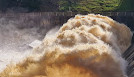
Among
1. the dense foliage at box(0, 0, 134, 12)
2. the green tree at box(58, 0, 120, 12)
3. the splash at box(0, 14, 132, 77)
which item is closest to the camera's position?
the splash at box(0, 14, 132, 77)

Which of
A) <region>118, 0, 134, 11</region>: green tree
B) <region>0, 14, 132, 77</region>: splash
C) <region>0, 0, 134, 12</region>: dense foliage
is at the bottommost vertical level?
<region>0, 14, 132, 77</region>: splash

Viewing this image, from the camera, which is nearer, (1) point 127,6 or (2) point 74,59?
(2) point 74,59

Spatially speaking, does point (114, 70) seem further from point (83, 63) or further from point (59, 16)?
point (59, 16)

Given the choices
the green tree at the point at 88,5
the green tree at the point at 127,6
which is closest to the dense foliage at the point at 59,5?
the green tree at the point at 88,5

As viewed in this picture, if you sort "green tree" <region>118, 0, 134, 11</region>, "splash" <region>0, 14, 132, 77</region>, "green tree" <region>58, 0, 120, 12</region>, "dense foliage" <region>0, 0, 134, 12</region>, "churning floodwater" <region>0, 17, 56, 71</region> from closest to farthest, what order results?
"splash" <region>0, 14, 132, 77</region>, "churning floodwater" <region>0, 17, 56, 71</region>, "green tree" <region>118, 0, 134, 11</region>, "dense foliage" <region>0, 0, 134, 12</region>, "green tree" <region>58, 0, 120, 12</region>

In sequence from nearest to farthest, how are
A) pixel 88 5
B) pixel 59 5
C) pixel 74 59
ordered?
pixel 74 59 < pixel 59 5 < pixel 88 5

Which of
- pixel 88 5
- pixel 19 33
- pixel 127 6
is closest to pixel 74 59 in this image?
pixel 19 33

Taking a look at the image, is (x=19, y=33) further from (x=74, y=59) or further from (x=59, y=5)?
(x=74, y=59)

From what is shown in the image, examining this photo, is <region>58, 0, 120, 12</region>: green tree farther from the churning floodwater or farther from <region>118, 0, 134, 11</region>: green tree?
the churning floodwater

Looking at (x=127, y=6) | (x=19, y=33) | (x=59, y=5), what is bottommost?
(x=19, y=33)

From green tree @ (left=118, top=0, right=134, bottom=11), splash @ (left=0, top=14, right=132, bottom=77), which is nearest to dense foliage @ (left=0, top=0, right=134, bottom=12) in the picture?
green tree @ (left=118, top=0, right=134, bottom=11)

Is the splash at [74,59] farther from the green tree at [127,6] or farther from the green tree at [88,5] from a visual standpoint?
the green tree at [88,5]

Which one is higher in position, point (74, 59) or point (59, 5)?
point (59, 5)
